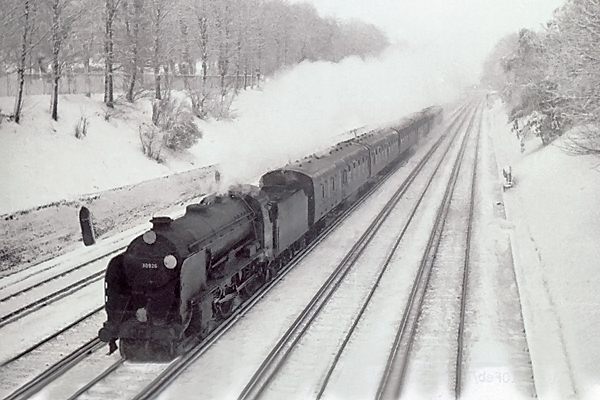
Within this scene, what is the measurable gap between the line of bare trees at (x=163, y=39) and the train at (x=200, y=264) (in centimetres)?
1297

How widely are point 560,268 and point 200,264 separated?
10.5m

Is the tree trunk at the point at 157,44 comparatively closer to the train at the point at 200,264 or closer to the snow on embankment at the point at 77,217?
the snow on embankment at the point at 77,217

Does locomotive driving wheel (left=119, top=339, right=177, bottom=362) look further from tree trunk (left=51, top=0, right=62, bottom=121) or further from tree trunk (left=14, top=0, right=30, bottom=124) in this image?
tree trunk (left=51, top=0, right=62, bottom=121)

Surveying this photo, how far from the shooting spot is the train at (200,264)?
11352mm

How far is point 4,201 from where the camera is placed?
825 inches

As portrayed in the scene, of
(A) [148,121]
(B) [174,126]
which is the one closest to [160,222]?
(B) [174,126]

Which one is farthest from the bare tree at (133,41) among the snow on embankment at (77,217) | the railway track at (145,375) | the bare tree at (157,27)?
the railway track at (145,375)

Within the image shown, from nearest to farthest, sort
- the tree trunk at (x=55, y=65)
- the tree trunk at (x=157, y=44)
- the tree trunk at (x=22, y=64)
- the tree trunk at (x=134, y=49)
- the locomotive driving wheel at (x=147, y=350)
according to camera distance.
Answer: the locomotive driving wheel at (x=147, y=350), the tree trunk at (x=22, y=64), the tree trunk at (x=55, y=65), the tree trunk at (x=134, y=49), the tree trunk at (x=157, y=44)

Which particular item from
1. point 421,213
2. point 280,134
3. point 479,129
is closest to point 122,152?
point 280,134

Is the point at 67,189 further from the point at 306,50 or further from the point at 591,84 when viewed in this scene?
the point at 306,50

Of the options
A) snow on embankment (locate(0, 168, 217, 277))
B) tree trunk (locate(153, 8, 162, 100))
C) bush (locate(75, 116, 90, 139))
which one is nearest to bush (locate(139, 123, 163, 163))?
snow on embankment (locate(0, 168, 217, 277))

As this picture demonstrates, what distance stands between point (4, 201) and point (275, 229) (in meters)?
10.7

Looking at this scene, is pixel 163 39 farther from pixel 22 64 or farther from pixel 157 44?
pixel 22 64

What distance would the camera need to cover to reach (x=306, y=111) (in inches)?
1212
